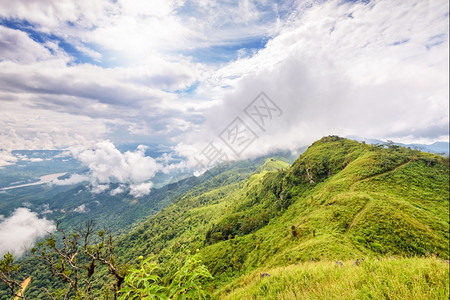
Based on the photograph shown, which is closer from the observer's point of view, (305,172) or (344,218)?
(344,218)

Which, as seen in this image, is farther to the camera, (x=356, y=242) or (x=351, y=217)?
(x=351, y=217)

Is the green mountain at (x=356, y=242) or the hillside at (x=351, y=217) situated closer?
the green mountain at (x=356, y=242)

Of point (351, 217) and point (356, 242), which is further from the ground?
point (356, 242)

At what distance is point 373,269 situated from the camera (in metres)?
5.96

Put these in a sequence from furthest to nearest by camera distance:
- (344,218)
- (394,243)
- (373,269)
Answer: (344,218), (394,243), (373,269)

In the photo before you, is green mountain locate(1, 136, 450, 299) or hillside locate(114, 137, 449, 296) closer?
green mountain locate(1, 136, 450, 299)

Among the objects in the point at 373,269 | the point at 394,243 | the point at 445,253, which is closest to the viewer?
the point at 373,269

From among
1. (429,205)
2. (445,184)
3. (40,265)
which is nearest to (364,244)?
(429,205)

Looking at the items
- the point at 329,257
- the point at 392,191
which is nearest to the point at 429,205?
the point at 392,191

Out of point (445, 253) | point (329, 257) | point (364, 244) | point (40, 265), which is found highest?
point (40, 265)

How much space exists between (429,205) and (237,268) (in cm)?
4611

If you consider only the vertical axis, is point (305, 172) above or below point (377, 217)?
below

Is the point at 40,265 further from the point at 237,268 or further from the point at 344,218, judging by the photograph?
the point at 344,218

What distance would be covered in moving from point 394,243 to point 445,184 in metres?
36.7
